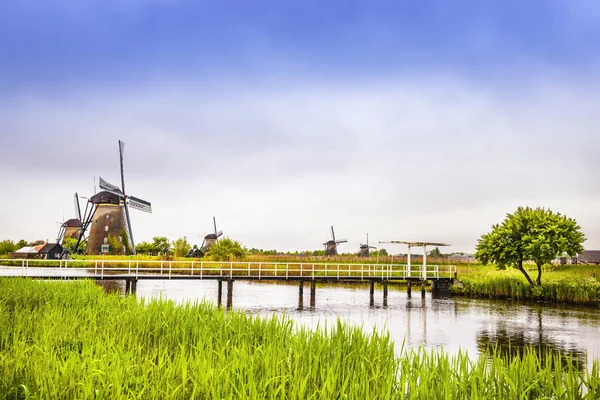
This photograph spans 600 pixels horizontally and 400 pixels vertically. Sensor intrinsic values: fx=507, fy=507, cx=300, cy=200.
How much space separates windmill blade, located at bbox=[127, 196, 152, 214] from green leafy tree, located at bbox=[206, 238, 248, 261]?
2280 centimetres

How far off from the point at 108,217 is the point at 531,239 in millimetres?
48197

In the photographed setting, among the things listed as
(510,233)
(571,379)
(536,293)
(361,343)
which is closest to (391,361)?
(361,343)

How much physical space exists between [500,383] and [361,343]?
2.64 meters

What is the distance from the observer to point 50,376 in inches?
236

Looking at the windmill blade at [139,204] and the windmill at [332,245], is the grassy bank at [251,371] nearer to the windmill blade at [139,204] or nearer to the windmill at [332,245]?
the windmill blade at [139,204]

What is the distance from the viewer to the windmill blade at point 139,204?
221ft

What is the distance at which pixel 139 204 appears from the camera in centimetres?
6900

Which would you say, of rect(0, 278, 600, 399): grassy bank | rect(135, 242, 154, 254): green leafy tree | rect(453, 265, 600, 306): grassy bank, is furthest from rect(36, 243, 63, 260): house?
rect(0, 278, 600, 399): grassy bank

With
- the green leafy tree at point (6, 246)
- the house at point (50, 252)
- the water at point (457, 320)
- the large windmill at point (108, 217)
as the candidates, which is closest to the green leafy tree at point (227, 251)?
the water at point (457, 320)

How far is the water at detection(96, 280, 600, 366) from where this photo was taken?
1847 cm

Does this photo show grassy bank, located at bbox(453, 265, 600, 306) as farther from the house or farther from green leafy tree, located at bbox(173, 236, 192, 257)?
the house

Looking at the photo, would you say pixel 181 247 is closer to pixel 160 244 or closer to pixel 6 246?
pixel 160 244

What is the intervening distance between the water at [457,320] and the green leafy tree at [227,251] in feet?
36.8

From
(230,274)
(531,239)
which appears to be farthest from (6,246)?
(531,239)
